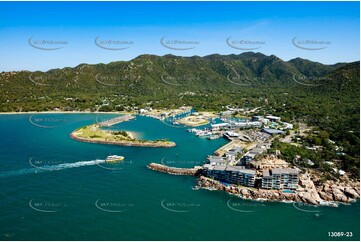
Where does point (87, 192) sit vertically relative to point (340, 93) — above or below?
below

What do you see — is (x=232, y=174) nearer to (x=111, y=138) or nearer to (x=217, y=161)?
(x=217, y=161)

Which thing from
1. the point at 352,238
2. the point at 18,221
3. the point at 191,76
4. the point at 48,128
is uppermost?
the point at 191,76

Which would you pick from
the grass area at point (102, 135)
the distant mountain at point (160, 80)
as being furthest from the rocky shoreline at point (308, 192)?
the distant mountain at point (160, 80)

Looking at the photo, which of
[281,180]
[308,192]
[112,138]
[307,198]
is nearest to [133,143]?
[112,138]

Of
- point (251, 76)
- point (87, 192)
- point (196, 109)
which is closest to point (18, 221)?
point (87, 192)

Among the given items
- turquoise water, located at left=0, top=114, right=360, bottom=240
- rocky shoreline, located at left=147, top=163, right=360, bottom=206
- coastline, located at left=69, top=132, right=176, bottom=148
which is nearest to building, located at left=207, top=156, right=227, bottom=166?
turquoise water, located at left=0, top=114, right=360, bottom=240

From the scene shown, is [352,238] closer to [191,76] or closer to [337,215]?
[337,215]

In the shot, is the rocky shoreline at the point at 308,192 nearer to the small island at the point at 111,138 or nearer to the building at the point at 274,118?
the small island at the point at 111,138
